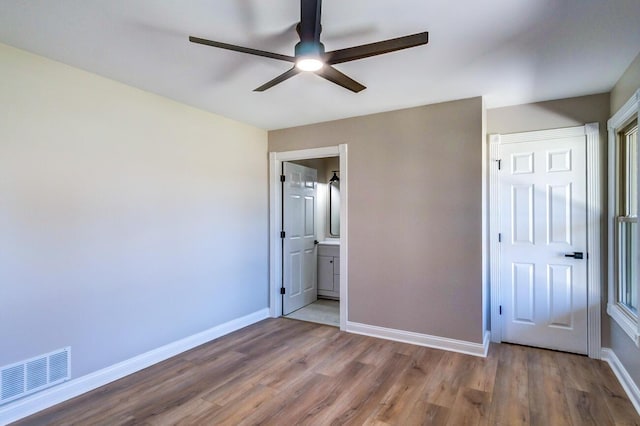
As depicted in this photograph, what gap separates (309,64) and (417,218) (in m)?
2.09

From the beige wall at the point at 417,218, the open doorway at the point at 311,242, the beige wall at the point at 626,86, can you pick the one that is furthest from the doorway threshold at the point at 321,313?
the beige wall at the point at 626,86

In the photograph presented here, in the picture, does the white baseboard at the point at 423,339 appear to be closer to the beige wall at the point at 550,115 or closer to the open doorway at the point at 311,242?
the open doorway at the point at 311,242

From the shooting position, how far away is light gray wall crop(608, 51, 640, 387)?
2385 millimetres

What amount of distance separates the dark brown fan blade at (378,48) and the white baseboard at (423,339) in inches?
108

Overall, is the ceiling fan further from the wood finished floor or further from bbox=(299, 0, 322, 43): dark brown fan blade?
the wood finished floor

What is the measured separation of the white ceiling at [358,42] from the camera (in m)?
1.82

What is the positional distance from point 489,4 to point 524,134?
2008mm

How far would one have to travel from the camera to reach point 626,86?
102 inches

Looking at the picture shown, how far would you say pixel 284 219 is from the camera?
14.8ft

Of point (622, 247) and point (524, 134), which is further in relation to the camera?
point (524, 134)

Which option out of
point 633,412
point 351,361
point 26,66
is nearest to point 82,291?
point 26,66

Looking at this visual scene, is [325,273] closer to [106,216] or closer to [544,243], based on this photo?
[544,243]

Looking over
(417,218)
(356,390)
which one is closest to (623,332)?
(417,218)

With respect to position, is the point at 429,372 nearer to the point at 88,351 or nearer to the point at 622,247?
the point at 622,247
